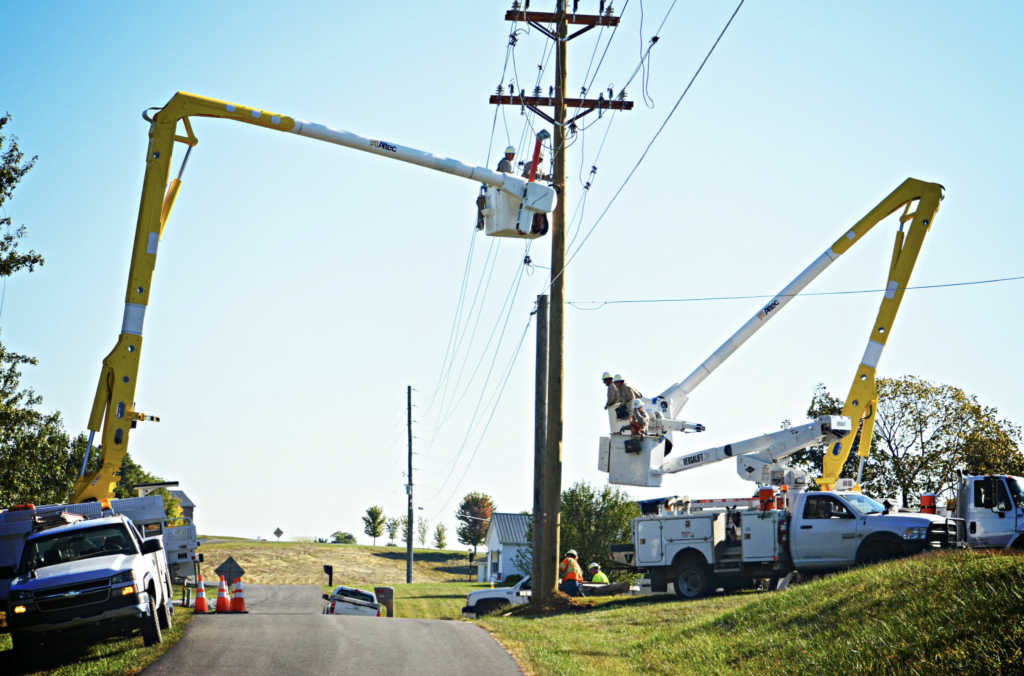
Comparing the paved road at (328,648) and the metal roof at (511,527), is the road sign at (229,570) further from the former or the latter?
the metal roof at (511,527)

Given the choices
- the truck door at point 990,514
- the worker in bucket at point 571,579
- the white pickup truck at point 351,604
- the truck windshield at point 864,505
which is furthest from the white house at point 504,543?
the truck door at point 990,514

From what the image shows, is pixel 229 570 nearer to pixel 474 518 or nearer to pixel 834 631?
pixel 834 631

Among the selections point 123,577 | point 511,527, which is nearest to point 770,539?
point 123,577

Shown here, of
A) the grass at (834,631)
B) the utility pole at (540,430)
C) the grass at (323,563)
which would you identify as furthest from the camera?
the grass at (323,563)

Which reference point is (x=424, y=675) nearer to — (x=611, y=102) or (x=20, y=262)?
(x=20, y=262)

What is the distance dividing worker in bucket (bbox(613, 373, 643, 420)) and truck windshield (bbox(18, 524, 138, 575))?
1094 cm

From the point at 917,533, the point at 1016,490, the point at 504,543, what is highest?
the point at 1016,490

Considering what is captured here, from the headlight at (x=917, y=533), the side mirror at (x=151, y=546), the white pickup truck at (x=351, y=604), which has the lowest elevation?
the white pickup truck at (x=351, y=604)

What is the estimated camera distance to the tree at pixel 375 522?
332ft

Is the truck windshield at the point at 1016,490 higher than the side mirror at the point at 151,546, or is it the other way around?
the truck windshield at the point at 1016,490

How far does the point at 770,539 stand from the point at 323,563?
57.0m

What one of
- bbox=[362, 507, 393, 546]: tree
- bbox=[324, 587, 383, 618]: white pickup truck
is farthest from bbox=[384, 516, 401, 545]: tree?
bbox=[324, 587, 383, 618]: white pickup truck

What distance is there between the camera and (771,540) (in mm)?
20047

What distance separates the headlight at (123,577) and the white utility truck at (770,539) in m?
11.9
